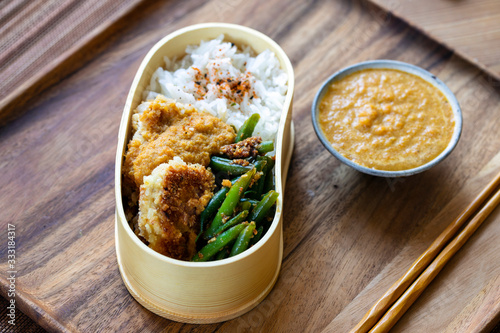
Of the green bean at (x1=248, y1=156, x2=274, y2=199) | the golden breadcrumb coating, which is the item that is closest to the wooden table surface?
the green bean at (x1=248, y1=156, x2=274, y2=199)

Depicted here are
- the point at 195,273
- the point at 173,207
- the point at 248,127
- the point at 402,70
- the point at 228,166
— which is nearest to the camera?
the point at 195,273

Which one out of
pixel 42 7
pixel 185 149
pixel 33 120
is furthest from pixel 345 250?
pixel 42 7

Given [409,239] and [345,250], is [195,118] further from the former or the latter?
[409,239]

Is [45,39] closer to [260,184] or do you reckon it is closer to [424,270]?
[260,184]

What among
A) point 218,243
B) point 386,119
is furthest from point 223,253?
point 386,119

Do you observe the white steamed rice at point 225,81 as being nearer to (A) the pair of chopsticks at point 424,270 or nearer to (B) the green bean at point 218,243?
(B) the green bean at point 218,243

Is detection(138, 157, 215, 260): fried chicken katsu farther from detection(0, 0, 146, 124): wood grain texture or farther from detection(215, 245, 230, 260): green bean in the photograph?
detection(0, 0, 146, 124): wood grain texture

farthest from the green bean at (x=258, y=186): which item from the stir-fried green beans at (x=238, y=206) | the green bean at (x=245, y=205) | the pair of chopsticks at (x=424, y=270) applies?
the pair of chopsticks at (x=424, y=270)
